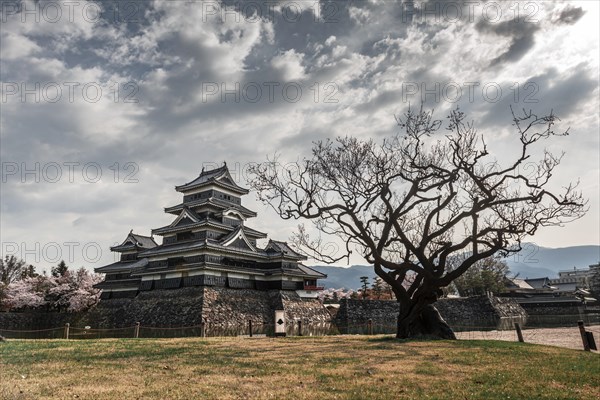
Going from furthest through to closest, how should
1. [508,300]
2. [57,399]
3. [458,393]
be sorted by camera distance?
[508,300] < [458,393] < [57,399]

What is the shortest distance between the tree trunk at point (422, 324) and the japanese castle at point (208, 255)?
22.4 metres

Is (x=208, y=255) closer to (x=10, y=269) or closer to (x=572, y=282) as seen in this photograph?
(x=10, y=269)

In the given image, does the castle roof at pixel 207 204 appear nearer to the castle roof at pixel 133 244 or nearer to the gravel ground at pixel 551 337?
the castle roof at pixel 133 244

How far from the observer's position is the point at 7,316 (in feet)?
131

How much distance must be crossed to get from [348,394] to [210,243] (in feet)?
103

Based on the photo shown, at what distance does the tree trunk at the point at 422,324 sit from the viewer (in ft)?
57.6

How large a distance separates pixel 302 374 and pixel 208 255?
97.0 ft

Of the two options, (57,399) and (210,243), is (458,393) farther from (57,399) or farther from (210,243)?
(210,243)

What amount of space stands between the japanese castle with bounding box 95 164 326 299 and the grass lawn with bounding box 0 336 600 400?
2416 centimetres

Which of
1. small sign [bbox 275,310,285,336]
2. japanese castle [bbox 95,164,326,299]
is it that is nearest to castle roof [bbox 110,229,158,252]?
japanese castle [bbox 95,164,326,299]

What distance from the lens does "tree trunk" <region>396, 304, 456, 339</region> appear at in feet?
57.6

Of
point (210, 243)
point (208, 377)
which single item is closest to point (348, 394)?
point (208, 377)

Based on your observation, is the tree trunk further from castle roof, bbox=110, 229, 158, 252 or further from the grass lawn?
castle roof, bbox=110, 229, 158, 252

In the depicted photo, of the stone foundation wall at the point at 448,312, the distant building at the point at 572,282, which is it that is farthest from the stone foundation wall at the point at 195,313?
the distant building at the point at 572,282
